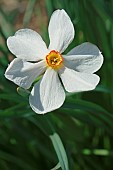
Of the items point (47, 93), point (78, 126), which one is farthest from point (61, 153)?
point (78, 126)

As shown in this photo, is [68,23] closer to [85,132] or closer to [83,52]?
[83,52]

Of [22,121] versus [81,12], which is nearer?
[81,12]

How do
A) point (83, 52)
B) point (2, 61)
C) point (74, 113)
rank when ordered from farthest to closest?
point (2, 61)
point (74, 113)
point (83, 52)

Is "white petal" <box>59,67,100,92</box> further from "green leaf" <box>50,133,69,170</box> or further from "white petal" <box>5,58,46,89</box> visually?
"green leaf" <box>50,133,69,170</box>

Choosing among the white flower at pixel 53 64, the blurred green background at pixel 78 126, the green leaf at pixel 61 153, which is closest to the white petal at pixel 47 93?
the white flower at pixel 53 64

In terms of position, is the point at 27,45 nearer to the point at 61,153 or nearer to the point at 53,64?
the point at 53,64

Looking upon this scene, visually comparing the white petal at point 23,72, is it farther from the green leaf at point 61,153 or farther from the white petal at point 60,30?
the green leaf at point 61,153

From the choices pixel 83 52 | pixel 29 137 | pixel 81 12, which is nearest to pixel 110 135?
pixel 29 137
